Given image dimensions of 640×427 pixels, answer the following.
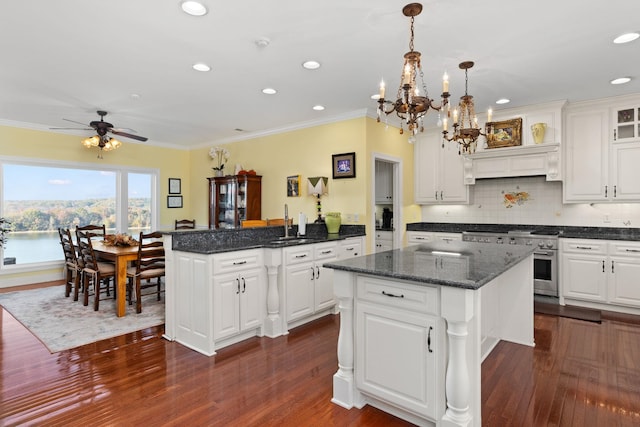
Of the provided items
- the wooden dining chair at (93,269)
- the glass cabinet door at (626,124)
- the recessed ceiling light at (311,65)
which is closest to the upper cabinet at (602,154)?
the glass cabinet door at (626,124)

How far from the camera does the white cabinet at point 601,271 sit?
415 cm

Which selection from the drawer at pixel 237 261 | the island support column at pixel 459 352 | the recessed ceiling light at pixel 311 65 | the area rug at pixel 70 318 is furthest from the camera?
the area rug at pixel 70 318

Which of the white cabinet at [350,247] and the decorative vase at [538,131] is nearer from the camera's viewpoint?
the white cabinet at [350,247]

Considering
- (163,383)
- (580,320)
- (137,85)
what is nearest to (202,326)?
(163,383)

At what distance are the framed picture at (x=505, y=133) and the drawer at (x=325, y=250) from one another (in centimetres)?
275

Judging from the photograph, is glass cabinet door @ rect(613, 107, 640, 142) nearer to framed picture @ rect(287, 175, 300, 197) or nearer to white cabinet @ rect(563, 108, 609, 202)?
white cabinet @ rect(563, 108, 609, 202)

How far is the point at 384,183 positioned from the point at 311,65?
3606mm

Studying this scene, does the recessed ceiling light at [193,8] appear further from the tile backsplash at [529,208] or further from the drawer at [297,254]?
the tile backsplash at [529,208]

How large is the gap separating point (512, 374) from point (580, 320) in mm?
1913

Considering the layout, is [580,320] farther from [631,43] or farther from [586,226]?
[631,43]

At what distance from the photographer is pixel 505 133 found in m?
4.93

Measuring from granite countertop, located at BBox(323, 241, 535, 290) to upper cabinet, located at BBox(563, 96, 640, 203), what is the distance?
2.39m

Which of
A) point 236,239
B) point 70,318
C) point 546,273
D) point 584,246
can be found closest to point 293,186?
point 236,239

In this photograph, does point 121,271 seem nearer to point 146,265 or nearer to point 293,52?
point 146,265
